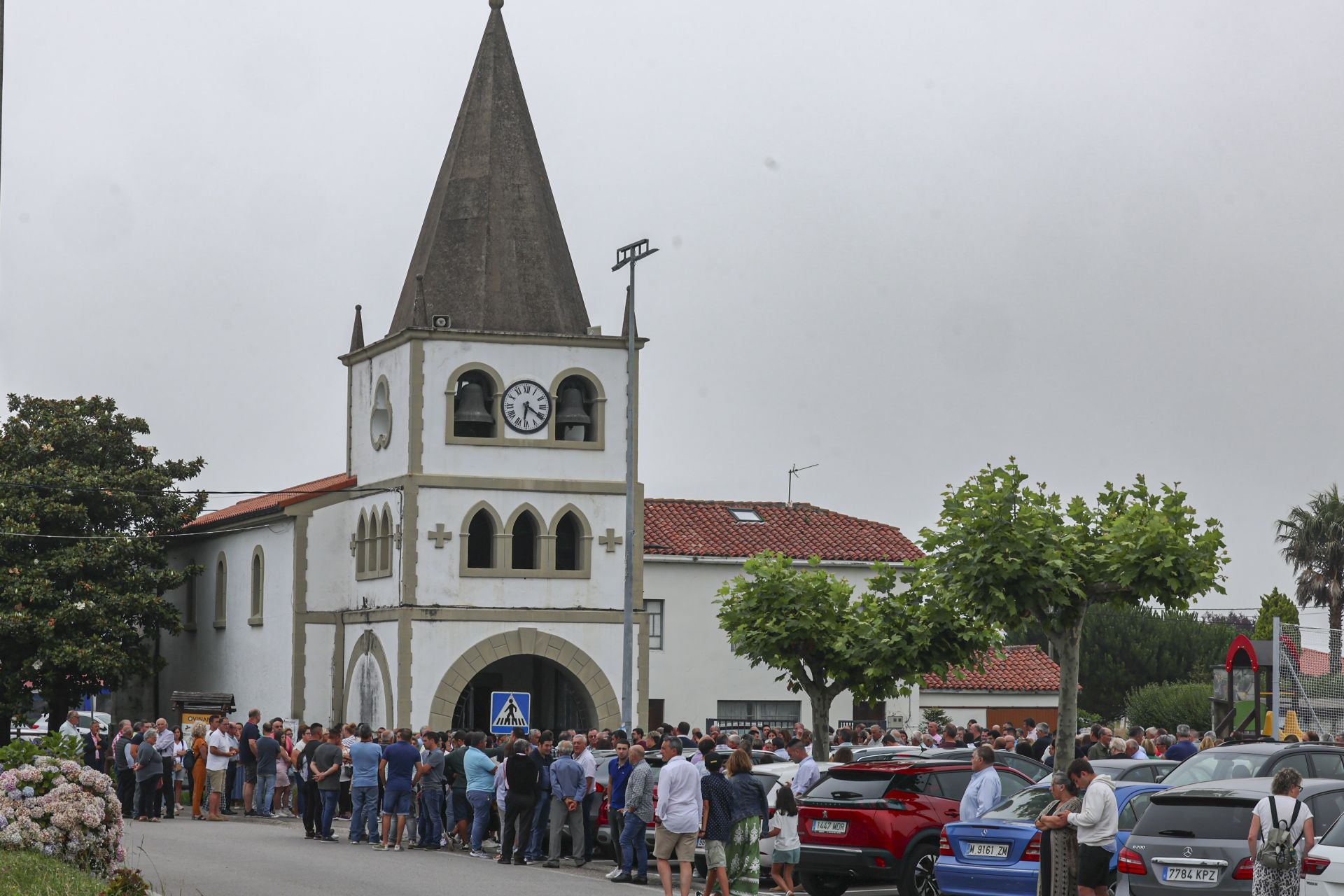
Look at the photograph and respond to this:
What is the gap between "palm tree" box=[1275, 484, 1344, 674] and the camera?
2904 inches

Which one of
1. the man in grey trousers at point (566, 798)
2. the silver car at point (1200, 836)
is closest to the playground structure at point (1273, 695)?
the man in grey trousers at point (566, 798)

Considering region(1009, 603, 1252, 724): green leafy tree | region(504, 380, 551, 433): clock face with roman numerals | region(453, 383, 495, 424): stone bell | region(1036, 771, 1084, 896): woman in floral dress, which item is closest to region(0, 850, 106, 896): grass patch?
region(1036, 771, 1084, 896): woman in floral dress

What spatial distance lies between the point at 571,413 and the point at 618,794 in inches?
775

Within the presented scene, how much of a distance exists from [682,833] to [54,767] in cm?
630

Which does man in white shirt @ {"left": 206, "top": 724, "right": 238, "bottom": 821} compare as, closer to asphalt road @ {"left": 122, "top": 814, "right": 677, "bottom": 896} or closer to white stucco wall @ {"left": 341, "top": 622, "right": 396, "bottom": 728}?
asphalt road @ {"left": 122, "top": 814, "right": 677, "bottom": 896}

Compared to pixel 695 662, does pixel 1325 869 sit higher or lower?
lower

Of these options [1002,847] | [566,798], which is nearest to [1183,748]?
[566,798]

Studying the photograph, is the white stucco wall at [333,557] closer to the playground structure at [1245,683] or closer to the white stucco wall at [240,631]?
the white stucco wall at [240,631]

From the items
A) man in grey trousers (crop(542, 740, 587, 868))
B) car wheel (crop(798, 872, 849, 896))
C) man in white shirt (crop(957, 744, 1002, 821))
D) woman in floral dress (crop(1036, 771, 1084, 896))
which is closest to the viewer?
woman in floral dress (crop(1036, 771, 1084, 896))

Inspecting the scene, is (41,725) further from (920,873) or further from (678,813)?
(920,873)

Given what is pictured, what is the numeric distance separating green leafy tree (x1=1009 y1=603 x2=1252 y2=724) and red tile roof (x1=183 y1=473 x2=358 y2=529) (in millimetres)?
34251

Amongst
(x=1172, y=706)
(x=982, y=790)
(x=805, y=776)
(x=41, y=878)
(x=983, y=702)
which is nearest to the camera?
(x=41, y=878)

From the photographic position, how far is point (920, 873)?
1942cm

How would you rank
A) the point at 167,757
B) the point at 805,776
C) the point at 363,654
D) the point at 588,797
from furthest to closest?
the point at 363,654 < the point at 167,757 < the point at 588,797 < the point at 805,776
